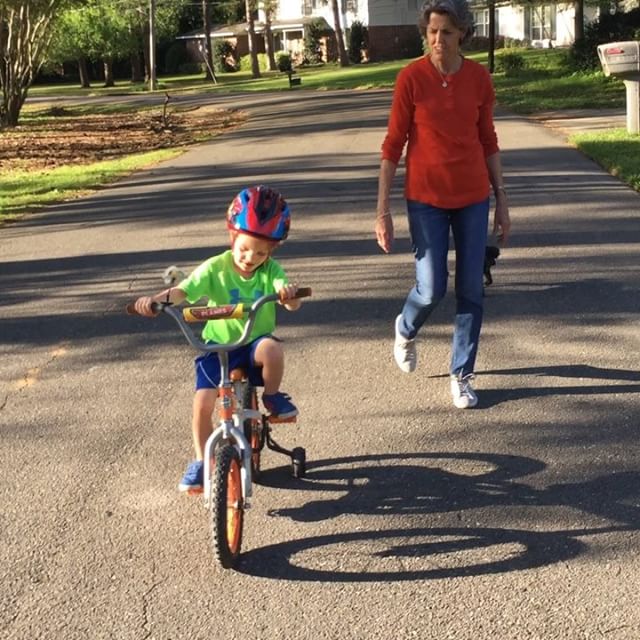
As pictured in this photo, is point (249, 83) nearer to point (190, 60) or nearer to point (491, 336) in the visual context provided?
point (190, 60)

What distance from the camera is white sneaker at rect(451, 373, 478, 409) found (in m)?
5.09

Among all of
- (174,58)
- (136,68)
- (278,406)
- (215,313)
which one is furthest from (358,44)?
(215,313)

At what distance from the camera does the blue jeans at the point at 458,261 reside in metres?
4.93

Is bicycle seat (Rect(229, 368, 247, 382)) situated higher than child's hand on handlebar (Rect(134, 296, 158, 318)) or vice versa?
child's hand on handlebar (Rect(134, 296, 158, 318))

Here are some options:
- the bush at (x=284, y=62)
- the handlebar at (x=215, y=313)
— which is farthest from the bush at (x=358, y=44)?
the handlebar at (x=215, y=313)

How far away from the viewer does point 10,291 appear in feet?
27.3

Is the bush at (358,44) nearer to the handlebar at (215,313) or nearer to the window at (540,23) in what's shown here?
the window at (540,23)

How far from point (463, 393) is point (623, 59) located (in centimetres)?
1162

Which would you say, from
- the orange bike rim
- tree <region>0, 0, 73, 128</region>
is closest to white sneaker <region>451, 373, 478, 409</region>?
the orange bike rim

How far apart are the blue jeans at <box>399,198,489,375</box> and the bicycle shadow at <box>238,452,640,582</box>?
0.84 meters

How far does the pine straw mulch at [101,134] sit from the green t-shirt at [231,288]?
51.0ft

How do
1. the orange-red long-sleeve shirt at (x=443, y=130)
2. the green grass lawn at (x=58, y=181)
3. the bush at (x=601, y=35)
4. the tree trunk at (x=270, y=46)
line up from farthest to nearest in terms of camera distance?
Answer: the tree trunk at (x=270, y=46)
the bush at (x=601, y=35)
the green grass lawn at (x=58, y=181)
the orange-red long-sleeve shirt at (x=443, y=130)

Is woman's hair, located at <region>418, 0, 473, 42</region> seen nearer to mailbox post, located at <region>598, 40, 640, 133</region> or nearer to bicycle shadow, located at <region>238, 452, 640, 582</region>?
bicycle shadow, located at <region>238, 452, 640, 582</region>

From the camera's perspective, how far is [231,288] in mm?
3865
